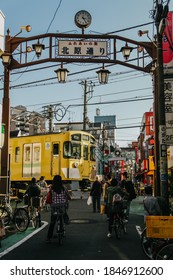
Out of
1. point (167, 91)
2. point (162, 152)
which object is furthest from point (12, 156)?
point (162, 152)

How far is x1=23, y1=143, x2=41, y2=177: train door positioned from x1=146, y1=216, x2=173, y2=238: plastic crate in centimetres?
1935

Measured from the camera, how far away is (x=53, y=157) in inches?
1008

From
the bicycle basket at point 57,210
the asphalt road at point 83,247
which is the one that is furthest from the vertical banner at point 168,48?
the bicycle basket at point 57,210

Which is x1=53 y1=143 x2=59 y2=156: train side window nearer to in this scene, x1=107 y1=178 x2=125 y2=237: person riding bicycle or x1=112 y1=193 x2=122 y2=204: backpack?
x1=107 y1=178 x2=125 y2=237: person riding bicycle

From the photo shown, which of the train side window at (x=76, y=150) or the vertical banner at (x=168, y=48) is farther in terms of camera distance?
the train side window at (x=76, y=150)

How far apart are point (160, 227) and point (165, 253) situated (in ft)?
1.65

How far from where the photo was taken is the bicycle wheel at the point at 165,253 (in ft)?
23.0

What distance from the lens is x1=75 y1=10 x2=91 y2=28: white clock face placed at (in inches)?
651

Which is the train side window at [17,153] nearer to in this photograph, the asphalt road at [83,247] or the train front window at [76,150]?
the train front window at [76,150]

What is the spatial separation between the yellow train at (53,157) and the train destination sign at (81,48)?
9605mm

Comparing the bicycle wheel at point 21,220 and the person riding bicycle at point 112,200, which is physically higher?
the person riding bicycle at point 112,200

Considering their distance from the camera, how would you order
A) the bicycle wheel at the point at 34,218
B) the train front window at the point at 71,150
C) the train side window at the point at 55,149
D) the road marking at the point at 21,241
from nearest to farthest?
the road marking at the point at 21,241 → the bicycle wheel at the point at 34,218 → the train front window at the point at 71,150 → the train side window at the point at 55,149

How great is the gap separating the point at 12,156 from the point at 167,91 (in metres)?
17.3

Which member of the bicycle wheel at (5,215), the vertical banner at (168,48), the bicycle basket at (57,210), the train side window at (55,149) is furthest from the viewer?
the train side window at (55,149)
